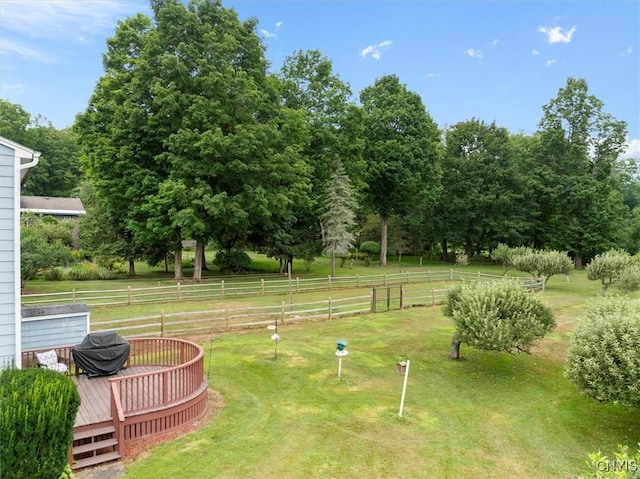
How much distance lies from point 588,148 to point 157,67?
40969mm

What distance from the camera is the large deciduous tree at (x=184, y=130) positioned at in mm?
23297

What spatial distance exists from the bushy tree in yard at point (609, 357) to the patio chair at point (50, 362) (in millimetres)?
10664

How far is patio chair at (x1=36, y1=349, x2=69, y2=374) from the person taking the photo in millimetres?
8812

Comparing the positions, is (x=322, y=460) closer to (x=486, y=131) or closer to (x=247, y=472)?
(x=247, y=472)

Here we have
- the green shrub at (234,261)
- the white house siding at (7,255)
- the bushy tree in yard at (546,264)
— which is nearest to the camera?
the white house siding at (7,255)

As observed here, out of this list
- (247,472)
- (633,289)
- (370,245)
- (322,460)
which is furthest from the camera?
(370,245)

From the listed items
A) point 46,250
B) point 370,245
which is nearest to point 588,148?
point 370,245

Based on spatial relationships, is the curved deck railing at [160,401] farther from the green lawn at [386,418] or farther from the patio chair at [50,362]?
the patio chair at [50,362]

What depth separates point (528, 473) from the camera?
6848 millimetres

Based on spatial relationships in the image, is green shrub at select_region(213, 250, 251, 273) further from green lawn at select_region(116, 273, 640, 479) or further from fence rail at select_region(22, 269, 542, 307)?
green lawn at select_region(116, 273, 640, 479)

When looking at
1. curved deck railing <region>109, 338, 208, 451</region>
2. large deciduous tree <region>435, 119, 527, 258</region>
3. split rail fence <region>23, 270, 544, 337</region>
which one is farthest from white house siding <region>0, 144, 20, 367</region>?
large deciduous tree <region>435, 119, 527, 258</region>

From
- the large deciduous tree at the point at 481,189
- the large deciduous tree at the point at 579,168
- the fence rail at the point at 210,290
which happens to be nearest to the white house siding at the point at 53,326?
the fence rail at the point at 210,290

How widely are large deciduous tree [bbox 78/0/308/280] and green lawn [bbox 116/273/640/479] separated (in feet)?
40.0

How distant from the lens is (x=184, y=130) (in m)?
23.2
